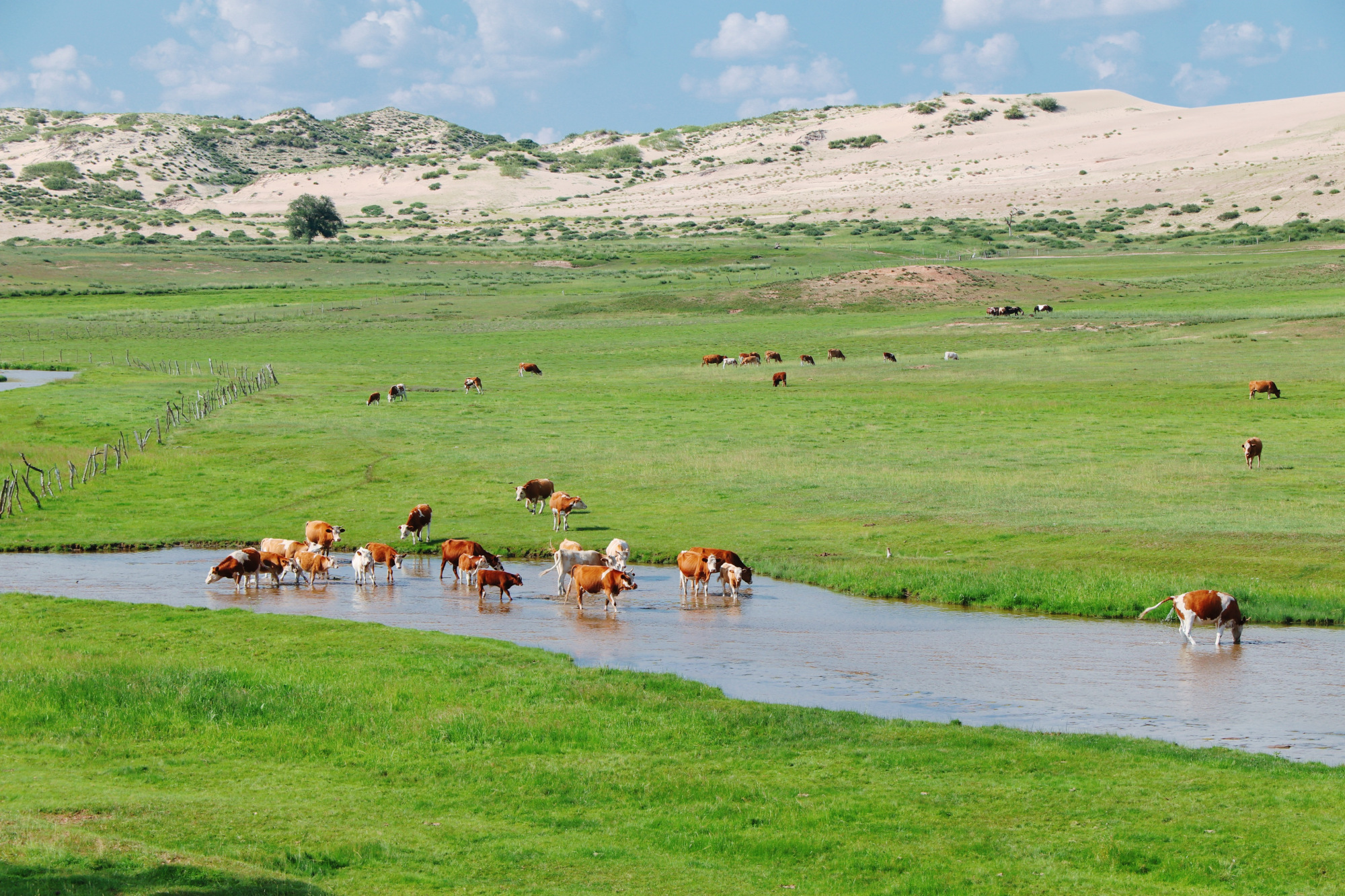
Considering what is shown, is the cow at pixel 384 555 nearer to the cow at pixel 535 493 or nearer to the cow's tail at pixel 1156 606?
the cow at pixel 535 493

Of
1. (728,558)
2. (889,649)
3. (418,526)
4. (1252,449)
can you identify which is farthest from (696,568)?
(1252,449)

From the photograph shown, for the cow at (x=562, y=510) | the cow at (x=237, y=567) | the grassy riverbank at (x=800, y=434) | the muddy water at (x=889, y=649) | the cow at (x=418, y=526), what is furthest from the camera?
the cow at (x=562, y=510)

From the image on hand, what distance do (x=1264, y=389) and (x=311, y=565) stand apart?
142 feet

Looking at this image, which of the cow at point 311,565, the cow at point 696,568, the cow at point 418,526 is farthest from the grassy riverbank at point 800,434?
the cow at point 311,565

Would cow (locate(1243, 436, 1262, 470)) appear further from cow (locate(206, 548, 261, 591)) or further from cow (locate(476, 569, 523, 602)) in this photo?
cow (locate(206, 548, 261, 591))

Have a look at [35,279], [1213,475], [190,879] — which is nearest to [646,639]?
[190,879]

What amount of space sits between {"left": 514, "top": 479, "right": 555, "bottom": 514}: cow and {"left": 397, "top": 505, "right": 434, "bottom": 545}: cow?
137 inches

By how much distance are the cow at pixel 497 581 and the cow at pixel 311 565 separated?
14.5 feet

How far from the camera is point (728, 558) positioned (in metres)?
29.3

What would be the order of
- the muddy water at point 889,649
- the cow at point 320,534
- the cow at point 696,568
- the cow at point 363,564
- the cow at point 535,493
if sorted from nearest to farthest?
1. the muddy water at point 889,649
2. the cow at point 696,568
3. the cow at point 363,564
4. the cow at point 320,534
5. the cow at point 535,493

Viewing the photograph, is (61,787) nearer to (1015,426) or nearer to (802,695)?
(802,695)

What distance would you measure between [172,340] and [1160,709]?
9010cm

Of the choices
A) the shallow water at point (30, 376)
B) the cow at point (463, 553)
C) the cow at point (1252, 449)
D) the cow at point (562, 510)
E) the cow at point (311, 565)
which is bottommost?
the cow at point (311, 565)

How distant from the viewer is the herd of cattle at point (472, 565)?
93.2 ft
